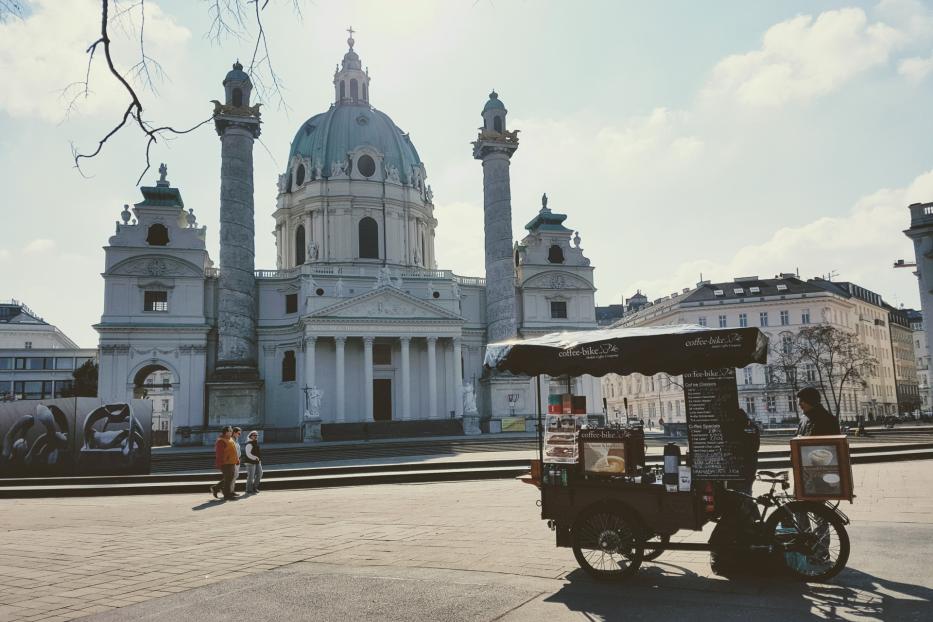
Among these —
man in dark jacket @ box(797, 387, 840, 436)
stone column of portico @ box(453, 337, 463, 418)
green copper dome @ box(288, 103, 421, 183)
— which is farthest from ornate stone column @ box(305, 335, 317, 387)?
man in dark jacket @ box(797, 387, 840, 436)

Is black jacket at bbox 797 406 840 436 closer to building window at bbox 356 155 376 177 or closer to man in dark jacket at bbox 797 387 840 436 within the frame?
man in dark jacket at bbox 797 387 840 436

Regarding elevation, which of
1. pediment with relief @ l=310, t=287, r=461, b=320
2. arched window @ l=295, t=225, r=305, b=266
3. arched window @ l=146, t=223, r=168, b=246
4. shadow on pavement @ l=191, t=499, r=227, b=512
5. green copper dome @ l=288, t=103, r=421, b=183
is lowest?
shadow on pavement @ l=191, t=499, r=227, b=512

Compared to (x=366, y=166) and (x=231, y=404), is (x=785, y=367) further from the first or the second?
(x=231, y=404)

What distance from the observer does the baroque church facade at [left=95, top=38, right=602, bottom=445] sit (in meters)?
54.0

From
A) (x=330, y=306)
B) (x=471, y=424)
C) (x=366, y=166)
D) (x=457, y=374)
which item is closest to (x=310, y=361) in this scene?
(x=330, y=306)

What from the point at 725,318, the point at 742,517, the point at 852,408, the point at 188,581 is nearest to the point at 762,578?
the point at 742,517

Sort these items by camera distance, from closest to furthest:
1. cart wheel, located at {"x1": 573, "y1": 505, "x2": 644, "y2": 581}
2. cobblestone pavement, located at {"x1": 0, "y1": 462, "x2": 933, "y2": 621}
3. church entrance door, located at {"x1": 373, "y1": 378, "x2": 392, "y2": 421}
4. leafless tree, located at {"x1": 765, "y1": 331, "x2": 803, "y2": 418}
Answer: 1. cobblestone pavement, located at {"x1": 0, "y1": 462, "x2": 933, "y2": 621}
2. cart wheel, located at {"x1": 573, "y1": 505, "x2": 644, "y2": 581}
3. church entrance door, located at {"x1": 373, "y1": 378, "x2": 392, "y2": 421}
4. leafless tree, located at {"x1": 765, "y1": 331, "x2": 803, "y2": 418}

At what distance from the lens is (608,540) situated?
849cm

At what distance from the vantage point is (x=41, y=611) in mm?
7414

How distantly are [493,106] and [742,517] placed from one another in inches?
2205

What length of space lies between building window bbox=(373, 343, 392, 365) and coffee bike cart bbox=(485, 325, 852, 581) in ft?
165

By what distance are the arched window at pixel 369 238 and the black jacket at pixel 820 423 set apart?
59.4 metres

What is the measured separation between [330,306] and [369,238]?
13533 millimetres

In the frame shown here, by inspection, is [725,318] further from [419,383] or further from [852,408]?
[419,383]
